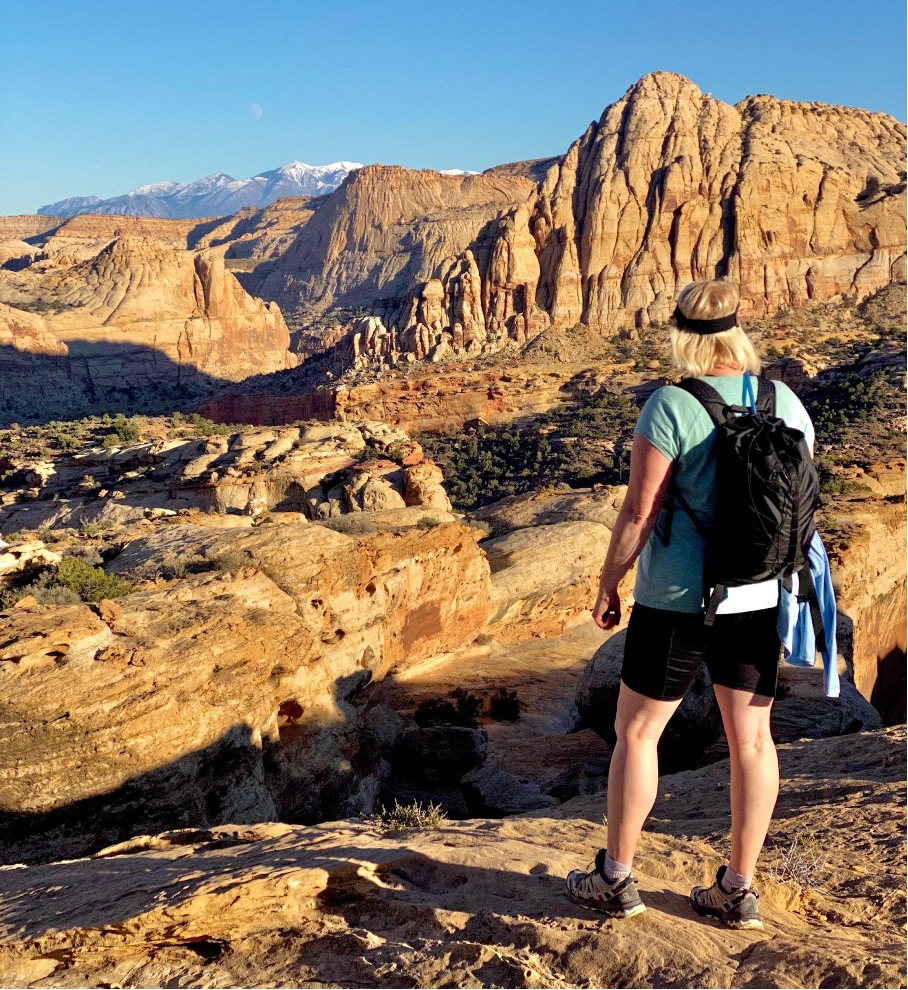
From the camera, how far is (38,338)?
75000mm

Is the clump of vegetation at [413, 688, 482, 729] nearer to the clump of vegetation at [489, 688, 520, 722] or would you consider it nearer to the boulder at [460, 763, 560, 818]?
the clump of vegetation at [489, 688, 520, 722]

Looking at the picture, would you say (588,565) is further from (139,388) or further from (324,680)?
(139,388)

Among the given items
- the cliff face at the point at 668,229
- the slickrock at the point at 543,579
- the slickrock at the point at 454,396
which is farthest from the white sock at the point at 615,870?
the cliff face at the point at 668,229

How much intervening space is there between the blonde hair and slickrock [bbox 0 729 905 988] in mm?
2249

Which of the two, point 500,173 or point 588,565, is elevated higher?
point 500,173

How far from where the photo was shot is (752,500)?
3.25 metres

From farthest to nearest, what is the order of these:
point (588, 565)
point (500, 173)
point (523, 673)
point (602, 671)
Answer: point (500, 173), point (588, 565), point (523, 673), point (602, 671)

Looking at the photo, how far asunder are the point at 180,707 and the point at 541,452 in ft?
112

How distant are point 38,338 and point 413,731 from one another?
7378 centimetres

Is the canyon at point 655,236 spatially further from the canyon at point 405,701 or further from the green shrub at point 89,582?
the green shrub at point 89,582

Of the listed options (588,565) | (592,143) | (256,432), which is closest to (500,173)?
(592,143)

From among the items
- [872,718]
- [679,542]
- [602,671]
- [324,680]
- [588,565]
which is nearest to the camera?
[679,542]

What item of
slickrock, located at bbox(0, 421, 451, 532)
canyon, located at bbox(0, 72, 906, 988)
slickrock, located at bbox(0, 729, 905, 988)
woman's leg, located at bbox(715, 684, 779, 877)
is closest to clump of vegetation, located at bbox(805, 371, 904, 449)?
canyon, located at bbox(0, 72, 906, 988)

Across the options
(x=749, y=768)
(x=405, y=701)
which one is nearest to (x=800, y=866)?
(x=749, y=768)
